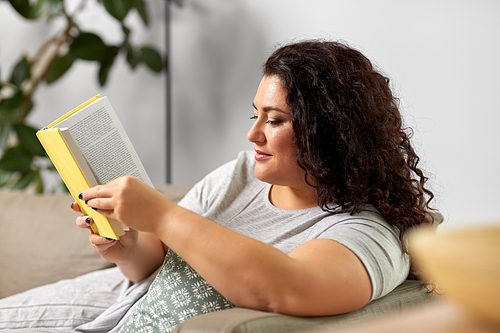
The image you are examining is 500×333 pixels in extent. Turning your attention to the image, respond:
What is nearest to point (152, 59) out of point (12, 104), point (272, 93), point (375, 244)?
point (12, 104)

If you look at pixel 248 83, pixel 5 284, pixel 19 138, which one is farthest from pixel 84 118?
pixel 19 138

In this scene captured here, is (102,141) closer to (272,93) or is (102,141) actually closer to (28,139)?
(272,93)

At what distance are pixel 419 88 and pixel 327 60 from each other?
57 cm

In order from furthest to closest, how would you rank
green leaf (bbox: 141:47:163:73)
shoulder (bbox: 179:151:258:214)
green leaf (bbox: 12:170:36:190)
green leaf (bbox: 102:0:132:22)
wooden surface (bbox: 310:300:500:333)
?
green leaf (bbox: 141:47:163:73)
green leaf (bbox: 12:170:36:190)
green leaf (bbox: 102:0:132:22)
shoulder (bbox: 179:151:258:214)
wooden surface (bbox: 310:300:500:333)

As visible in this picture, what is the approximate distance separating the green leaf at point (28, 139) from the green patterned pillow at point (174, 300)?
1.36 metres

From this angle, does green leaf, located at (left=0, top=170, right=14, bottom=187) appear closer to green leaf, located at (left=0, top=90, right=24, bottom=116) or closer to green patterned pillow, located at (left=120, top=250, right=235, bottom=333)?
green leaf, located at (left=0, top=90, right=24, bottom=116)

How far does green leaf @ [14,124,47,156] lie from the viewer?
2064 millimetres

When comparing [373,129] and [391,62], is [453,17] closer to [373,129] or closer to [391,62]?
[391,62]

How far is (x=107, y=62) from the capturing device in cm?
216

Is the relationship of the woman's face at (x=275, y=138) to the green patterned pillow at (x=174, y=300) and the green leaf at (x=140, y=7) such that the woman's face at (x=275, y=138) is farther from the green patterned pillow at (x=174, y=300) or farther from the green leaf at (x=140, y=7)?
the green leaf at (x=140, y=7)

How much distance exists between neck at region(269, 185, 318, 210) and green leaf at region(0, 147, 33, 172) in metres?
1.51

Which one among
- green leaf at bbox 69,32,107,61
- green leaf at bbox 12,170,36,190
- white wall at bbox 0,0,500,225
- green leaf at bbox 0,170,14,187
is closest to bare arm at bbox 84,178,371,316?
white wall at bbox 0,0,500,225

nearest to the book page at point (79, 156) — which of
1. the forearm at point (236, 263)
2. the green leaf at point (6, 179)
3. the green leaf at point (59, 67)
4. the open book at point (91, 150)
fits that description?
the open book at point (91, 150)

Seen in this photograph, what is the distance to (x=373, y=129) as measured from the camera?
93 centimetres
